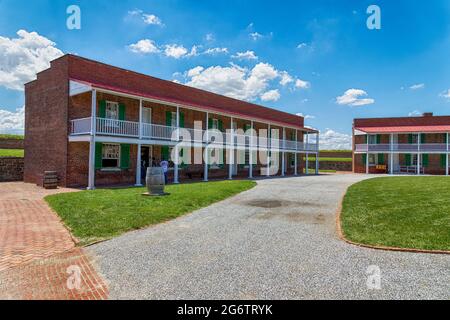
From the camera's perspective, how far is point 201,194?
39.9 feet

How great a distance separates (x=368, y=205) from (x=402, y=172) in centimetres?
2860

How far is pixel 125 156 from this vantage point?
18.1 m

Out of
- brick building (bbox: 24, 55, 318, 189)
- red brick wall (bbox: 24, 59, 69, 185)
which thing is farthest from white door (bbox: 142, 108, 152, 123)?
red brick wall (bbox: 24, 59, 69, 185)

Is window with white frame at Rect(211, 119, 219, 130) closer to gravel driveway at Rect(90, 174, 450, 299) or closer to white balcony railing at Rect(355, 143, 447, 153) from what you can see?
gravel driveway at Rect(90, 174, 450, 299)

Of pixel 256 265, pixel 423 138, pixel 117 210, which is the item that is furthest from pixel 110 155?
pixel 423 138

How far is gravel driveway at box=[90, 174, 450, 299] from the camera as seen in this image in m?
3.93

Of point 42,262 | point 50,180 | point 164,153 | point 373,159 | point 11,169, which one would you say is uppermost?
point 373,159

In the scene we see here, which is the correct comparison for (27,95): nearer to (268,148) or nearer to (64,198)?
(64,198)

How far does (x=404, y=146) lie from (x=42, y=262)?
122ft

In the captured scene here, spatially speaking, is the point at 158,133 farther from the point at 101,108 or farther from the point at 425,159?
the point at 425,159

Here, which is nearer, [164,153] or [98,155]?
[98,155]

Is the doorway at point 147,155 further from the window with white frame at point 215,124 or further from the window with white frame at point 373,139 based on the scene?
the window with white frame at point 373,139

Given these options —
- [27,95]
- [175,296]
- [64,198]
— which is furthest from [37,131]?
[175,296]
